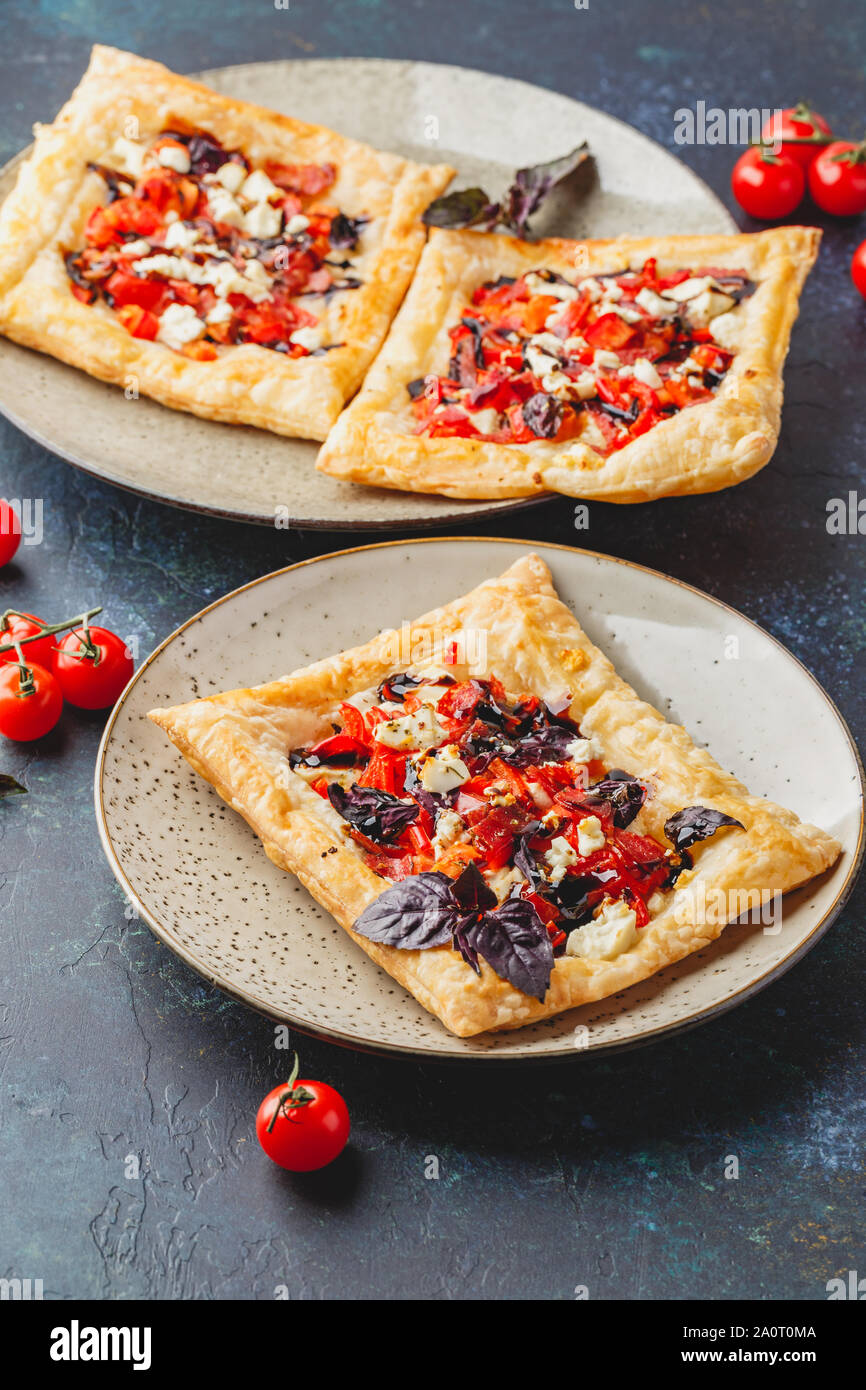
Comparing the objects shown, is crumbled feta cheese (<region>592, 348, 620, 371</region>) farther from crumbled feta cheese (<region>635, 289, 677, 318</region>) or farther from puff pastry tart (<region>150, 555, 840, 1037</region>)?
puff pastry tart (<region>150, 555, 840, 1037</region>)

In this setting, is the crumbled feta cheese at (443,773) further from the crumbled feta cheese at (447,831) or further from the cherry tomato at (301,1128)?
the cherry tomato at (301,1128)

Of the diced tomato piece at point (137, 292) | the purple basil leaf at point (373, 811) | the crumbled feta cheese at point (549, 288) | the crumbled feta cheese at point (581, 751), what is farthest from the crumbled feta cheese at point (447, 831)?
the diced tomato piece at point (137, 292)

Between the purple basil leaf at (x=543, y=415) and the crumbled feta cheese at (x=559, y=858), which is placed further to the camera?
the purple basil leaf at (x=543, y=415)

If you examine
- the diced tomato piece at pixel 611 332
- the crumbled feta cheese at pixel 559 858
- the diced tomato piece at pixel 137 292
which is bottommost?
the crumbled feta cheese at pixel 559 858

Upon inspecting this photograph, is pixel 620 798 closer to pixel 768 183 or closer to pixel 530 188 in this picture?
pixel 530 188

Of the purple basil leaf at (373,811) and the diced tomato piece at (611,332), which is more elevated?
the diced tomato piece at (611,332)

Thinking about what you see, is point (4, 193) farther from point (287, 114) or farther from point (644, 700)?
point (644, 700)
